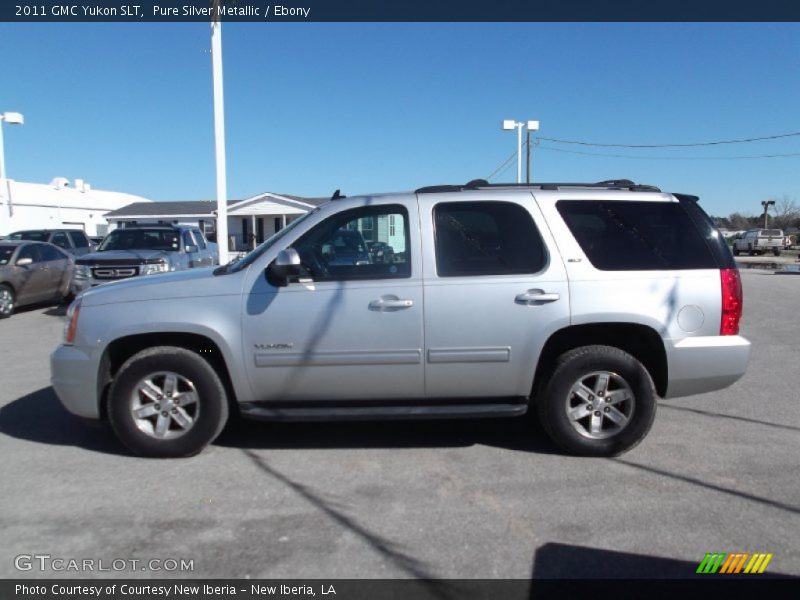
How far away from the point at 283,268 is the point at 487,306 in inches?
57.7

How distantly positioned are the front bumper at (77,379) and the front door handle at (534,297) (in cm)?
310

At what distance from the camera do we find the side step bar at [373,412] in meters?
4.36

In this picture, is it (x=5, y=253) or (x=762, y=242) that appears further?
(x=762, y=242)

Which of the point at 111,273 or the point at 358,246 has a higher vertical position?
the point at 358,246

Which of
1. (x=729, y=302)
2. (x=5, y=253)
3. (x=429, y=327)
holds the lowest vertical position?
(x=429, y=327)

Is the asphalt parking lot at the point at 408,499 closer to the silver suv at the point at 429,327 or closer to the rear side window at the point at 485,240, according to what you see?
the silver suv at the point at 429,327

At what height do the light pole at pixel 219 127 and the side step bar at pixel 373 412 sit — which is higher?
the light pole at pixel 219 127

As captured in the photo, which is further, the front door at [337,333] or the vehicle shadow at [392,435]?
the vehicle shadow at [392,435]

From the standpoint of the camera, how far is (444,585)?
9.67 ft

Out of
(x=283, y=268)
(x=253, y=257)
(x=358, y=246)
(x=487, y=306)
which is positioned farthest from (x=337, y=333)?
(x=487, y=306)

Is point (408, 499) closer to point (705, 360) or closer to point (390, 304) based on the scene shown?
point (390, 304)

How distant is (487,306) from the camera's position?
4344 millimetres

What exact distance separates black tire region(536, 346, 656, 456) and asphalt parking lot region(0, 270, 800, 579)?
140 millimetres

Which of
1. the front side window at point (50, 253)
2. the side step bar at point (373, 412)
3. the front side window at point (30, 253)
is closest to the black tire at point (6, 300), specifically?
the front side window at point (30, 253)
